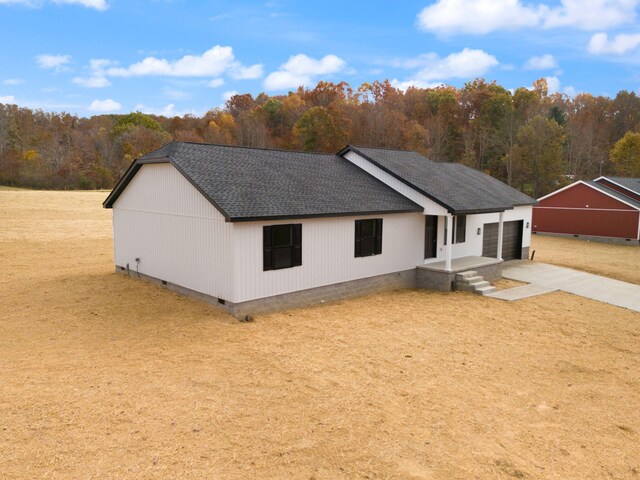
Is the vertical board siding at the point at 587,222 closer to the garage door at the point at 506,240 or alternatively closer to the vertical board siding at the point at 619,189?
the vertical board siding at the point at 619,189

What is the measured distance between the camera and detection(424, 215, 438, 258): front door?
57.1 ft

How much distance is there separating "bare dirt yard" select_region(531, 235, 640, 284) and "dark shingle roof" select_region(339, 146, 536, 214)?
381 cm

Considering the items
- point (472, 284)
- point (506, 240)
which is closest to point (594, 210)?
point (506, 240)

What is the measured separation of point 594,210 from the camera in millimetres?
32500

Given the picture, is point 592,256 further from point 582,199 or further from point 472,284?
point 472,284

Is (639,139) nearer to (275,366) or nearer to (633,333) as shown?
(633,333)

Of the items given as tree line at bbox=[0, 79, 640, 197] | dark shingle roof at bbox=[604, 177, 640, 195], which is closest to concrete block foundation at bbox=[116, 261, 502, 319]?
dark shingle roof at bbox=[604, 177, 640, 195]

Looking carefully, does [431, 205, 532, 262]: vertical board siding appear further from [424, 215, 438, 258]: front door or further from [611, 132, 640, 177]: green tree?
[611, 132, 640, 177]: green tree

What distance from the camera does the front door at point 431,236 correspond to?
17.4 metres

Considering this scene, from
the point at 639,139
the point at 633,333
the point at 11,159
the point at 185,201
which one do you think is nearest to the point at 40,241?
the point at 185,201

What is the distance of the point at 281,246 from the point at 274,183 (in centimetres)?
241

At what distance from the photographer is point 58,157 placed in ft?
187

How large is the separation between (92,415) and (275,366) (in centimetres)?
336

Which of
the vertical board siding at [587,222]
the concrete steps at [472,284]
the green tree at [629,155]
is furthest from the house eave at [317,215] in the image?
the green tree at [629,155]
